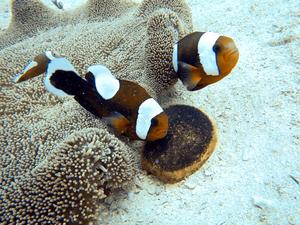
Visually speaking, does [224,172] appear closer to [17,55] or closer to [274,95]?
[274,95]

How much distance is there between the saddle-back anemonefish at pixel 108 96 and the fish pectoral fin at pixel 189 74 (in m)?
0.27

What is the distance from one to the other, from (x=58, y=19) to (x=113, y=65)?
1363 millimetres

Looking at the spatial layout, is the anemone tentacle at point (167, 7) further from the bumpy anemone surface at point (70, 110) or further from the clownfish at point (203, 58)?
the clownfish at point (203, 58)

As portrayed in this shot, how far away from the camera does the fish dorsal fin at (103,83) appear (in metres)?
1.60

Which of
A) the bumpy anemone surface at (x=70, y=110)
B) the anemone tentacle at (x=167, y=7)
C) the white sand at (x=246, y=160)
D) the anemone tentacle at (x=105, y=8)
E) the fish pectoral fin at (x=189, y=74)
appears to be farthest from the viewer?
the anemone tentacle at (x=105, y=8)

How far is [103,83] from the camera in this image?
1.61 metres

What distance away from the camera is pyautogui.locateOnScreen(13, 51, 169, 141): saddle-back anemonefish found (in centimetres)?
151

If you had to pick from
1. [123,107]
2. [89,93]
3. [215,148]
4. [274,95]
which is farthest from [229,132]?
[89,93]

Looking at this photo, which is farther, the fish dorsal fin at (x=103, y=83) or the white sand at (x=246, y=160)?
the fish dorsal fin at (x=103, y=83)

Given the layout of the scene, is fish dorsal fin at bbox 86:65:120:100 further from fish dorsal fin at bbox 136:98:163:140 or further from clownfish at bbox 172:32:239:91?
clownfish at bbox 172:32:239:91

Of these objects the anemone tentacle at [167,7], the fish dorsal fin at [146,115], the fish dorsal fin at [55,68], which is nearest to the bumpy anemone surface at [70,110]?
the anemone tentacle at [167,7]

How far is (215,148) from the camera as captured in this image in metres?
1.71

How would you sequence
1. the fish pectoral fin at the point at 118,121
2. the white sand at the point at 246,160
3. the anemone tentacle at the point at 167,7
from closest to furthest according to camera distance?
1. the white sand at the point at 246,160
2. the fish pectoral fin at the point at 118,121
3. the anemone tentacle at the point at 167,7

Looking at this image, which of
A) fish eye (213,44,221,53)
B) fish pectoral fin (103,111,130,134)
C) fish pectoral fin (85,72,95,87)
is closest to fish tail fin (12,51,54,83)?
fish pectoral fin (85,72,95,87)
